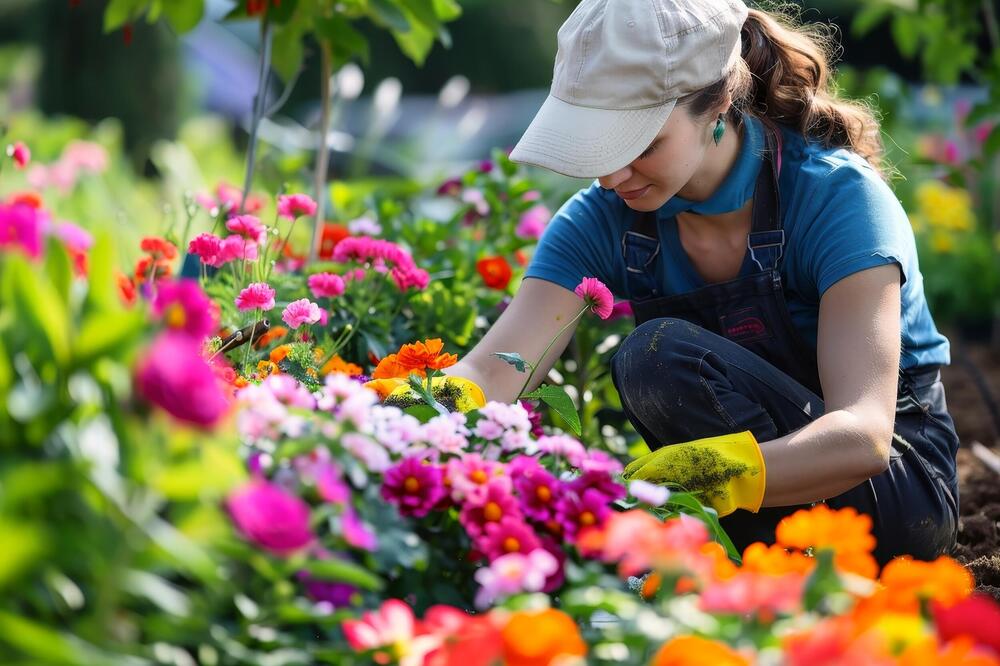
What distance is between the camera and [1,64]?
11.4 m

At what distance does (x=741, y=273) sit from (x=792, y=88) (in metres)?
0.34

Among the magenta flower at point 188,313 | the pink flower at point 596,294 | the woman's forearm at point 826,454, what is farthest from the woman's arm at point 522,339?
the magenta flower at point 188,313

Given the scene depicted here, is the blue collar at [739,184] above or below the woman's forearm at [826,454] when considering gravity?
above

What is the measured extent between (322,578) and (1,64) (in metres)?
11.7

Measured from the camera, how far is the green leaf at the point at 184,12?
2410 millimetres

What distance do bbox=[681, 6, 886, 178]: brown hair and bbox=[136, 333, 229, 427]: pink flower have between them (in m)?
1.31

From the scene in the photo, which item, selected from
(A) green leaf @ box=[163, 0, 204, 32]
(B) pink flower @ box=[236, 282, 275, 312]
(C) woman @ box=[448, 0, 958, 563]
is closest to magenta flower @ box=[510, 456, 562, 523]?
(C) woman @ box=[448, 0, 958, 563]

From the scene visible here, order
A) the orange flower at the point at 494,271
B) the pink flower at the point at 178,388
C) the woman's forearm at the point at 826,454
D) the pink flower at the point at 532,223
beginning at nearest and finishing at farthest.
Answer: the pink flower at the point at 178,388
the woman's forearm at the point at 826,454
the orange flower at the point at 494,271
the pink flower at the point at 532,223

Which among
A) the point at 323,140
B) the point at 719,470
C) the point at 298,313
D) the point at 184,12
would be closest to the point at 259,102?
the point at 323,140

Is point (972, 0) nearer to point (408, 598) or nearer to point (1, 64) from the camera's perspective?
point (408, 598)

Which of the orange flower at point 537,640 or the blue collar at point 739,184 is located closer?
the orange flower at point 537,640

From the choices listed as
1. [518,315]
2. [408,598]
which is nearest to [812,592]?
[408,598]

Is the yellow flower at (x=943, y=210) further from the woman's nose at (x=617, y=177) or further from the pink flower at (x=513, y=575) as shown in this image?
the pink flower at (x=513, y=575)

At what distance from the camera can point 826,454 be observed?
1569mm
